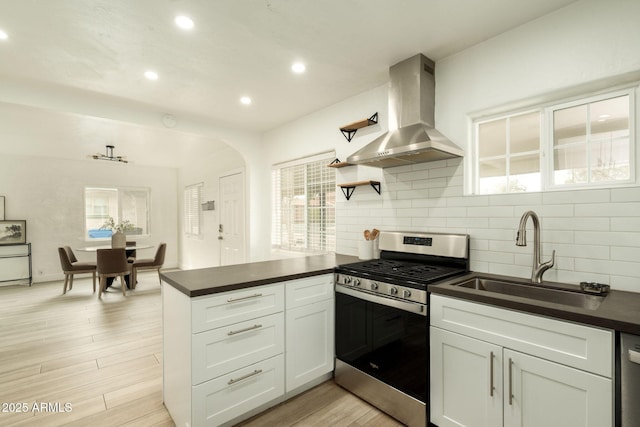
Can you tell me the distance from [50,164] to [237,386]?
6942 millimetres

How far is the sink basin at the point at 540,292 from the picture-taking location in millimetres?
1611

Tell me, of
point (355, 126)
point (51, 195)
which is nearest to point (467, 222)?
point (355, 126)

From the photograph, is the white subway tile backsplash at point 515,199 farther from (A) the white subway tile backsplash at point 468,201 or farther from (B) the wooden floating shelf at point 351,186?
(B) the wooden floating shelf at point 351,186

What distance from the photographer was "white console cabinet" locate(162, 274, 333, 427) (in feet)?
5.51

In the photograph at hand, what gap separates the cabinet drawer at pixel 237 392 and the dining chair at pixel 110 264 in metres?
4.15

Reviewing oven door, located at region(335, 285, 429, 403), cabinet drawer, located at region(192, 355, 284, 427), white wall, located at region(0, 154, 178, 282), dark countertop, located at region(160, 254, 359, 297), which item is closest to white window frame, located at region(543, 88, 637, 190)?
oven door, located at region(335, 285, 429, 403)

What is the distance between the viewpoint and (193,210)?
691cm

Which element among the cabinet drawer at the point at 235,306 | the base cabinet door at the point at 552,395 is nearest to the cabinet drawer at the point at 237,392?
the cabinet drawer at the point at 235,306

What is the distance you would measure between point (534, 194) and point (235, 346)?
210cm

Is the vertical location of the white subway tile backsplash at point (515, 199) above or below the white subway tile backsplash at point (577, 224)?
above

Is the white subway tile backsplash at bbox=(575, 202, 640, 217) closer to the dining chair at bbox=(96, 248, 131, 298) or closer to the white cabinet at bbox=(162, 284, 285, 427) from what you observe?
the white cabinet at bbox=(162, 284, 285, 427)

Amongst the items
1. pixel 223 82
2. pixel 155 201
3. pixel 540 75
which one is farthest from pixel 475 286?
pixel 155 201

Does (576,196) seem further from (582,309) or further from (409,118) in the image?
(409,118)

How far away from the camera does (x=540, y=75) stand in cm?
192
